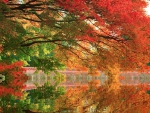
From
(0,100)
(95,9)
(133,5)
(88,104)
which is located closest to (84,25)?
(95,9)

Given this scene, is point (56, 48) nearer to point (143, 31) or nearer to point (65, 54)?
point (65, 54)

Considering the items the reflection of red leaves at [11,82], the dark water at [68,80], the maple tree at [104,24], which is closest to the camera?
the maple tree at [104,24]

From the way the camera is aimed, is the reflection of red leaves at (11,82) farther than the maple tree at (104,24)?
Yes

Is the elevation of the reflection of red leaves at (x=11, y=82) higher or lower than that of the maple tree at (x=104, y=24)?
lower

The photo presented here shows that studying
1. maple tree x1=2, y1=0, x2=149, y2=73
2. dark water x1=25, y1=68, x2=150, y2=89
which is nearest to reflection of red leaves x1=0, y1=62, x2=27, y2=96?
maple tree x1=2, y1=0, x2=149, y2=73

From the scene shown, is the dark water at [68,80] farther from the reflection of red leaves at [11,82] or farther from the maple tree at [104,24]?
the maple tree at [104,24]

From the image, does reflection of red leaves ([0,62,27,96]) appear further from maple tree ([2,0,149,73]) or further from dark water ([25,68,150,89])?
dark water ([25,68,150,89])

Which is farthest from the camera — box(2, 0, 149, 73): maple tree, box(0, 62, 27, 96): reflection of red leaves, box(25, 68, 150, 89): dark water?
box(25, 68, 150, 89): dark water

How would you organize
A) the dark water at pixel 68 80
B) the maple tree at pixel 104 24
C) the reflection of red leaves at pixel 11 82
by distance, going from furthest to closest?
the dark water at pixel 68 80
the reflection of red leaves at pixel 11 82
the maple tree at pixel 104 24

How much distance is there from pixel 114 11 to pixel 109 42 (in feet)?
24.2

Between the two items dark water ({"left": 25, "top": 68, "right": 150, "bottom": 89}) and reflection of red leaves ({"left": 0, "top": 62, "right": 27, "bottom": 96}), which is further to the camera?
dark water ({"left": 25, "top": 68, "right": 150, "bottom": 89})

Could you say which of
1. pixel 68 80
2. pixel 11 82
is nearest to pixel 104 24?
pixel 11 82

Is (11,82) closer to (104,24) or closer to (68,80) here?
(104,24)

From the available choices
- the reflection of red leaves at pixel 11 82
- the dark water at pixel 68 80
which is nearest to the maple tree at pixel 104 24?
the reflection of red leaves at pixel 11 82
